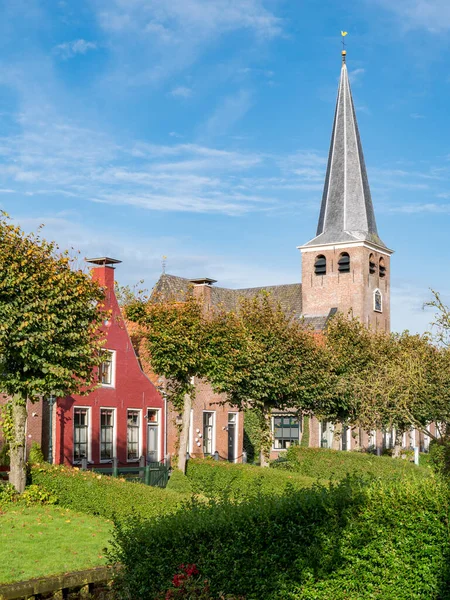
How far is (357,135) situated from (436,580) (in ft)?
164

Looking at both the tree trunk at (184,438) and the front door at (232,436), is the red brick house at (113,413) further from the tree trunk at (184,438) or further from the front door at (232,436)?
the front door at (232,436)

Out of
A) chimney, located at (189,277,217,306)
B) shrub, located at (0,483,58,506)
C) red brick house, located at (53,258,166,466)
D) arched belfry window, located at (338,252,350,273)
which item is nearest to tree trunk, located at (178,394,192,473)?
red brick house, located at (53,258,166,466)

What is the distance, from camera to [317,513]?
10.0 m

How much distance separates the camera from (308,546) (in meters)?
9.91

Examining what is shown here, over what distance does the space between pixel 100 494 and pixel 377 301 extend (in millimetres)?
42329

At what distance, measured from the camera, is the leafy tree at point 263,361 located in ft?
95.8

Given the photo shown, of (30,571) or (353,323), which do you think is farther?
(353,323)

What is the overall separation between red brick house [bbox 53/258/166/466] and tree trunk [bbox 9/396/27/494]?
26.6ft

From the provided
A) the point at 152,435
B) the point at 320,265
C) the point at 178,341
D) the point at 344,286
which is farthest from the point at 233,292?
the point at 178,341

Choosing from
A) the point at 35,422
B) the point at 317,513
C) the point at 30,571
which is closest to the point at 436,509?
the point at 317,513

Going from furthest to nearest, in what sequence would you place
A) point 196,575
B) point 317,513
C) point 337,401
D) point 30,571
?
point 337,401 < point 30,571 < point 317,513 < point 196,575

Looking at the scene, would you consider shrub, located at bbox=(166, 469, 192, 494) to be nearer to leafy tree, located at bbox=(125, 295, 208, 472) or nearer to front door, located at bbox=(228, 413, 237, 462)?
leafy tree, located at bbox=(125, 295, 208, 472)

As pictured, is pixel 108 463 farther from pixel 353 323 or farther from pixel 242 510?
pixel 242 510

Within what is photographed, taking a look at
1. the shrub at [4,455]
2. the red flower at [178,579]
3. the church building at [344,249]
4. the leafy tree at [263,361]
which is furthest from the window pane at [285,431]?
the red flower at [178,579]
